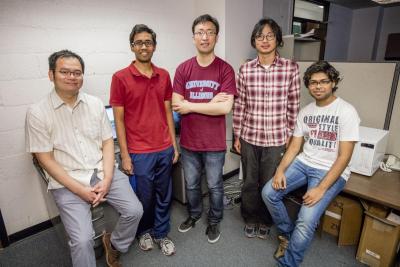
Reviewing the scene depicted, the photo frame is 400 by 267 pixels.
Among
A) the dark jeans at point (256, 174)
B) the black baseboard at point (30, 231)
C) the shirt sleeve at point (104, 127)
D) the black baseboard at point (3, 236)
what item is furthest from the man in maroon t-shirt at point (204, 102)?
the black baseboard at point (3, 236)

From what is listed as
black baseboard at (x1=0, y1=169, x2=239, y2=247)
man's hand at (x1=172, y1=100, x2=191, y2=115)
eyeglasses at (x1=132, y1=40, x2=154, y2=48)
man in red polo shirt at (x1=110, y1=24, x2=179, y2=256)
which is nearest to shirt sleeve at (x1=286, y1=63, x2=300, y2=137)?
man's hand at (x1=172, y1=100, x2=191, y2=115)

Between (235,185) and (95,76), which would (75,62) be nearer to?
(95,76)

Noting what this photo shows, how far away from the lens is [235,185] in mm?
2861

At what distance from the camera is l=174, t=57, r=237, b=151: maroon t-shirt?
1.72 meters

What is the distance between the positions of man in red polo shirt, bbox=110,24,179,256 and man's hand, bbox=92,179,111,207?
178 millimetres

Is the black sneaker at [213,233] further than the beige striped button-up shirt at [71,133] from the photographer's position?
Yes

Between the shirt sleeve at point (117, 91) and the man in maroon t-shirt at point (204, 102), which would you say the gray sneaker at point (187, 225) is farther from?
the shirt sleeve at point (117, 91)

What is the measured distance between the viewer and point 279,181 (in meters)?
1.79

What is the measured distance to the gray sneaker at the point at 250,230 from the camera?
6.74 ft

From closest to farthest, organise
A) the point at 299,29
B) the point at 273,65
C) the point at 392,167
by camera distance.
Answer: the point at 273,65 → the point at 392,167 → the point at 299,29

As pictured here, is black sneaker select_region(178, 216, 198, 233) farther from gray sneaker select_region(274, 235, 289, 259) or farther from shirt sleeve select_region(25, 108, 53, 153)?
shirt sleeve select_region(25, 108, 53, 153)

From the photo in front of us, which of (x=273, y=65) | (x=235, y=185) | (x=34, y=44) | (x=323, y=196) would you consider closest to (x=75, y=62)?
(x=34, y=44)

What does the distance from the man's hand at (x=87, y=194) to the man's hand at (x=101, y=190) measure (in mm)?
19

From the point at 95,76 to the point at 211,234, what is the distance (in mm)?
1641
